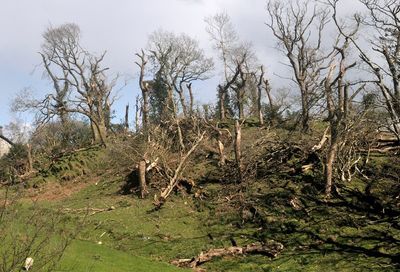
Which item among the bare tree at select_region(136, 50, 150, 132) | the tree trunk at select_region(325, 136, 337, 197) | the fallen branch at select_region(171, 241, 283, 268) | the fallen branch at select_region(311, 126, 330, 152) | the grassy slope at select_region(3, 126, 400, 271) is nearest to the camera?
the grassy slope at select_region(3, 126, 400, 271)

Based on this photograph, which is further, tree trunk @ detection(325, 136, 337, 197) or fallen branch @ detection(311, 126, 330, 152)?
fallen branch @ detection(311, 126, 330, 152)

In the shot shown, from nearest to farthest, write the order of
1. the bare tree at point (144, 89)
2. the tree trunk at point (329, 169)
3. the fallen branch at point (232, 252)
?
the fallen branch at point (232, 252)
the tree trunk at point (329, 169)
the bare tree at point (144, 89)

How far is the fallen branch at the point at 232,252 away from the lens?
635 inches

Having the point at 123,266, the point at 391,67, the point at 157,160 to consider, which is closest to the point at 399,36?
the point at 391,67

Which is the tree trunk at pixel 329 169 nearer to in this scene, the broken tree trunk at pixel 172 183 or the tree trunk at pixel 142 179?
the broken tree trunk at pixel 172 183

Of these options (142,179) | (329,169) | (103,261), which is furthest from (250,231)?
(142,179)

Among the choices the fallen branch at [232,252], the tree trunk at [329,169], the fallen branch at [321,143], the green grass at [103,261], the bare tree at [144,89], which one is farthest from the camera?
the bare tree at [144,89]

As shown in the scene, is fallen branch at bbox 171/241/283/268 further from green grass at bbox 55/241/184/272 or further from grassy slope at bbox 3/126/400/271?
green grass at bbox 55/241/184/272

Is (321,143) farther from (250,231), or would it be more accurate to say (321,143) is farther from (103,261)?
(103,261)

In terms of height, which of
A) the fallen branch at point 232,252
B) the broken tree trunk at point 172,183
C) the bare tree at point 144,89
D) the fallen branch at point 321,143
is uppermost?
the bare tree at point 144,89

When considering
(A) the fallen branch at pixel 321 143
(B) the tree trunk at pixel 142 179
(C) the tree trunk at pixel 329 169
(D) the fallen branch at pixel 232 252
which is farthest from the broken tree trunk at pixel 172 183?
(C) the tree trunk at pixel 329 169

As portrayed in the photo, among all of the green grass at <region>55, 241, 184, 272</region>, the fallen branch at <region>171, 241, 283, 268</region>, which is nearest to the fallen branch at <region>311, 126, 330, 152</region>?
the fallen branch at <region>171, 241, 283, 268</region>

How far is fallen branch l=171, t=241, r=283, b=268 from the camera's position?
16.1 meters

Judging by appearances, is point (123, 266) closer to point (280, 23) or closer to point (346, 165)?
point (346, 165)
